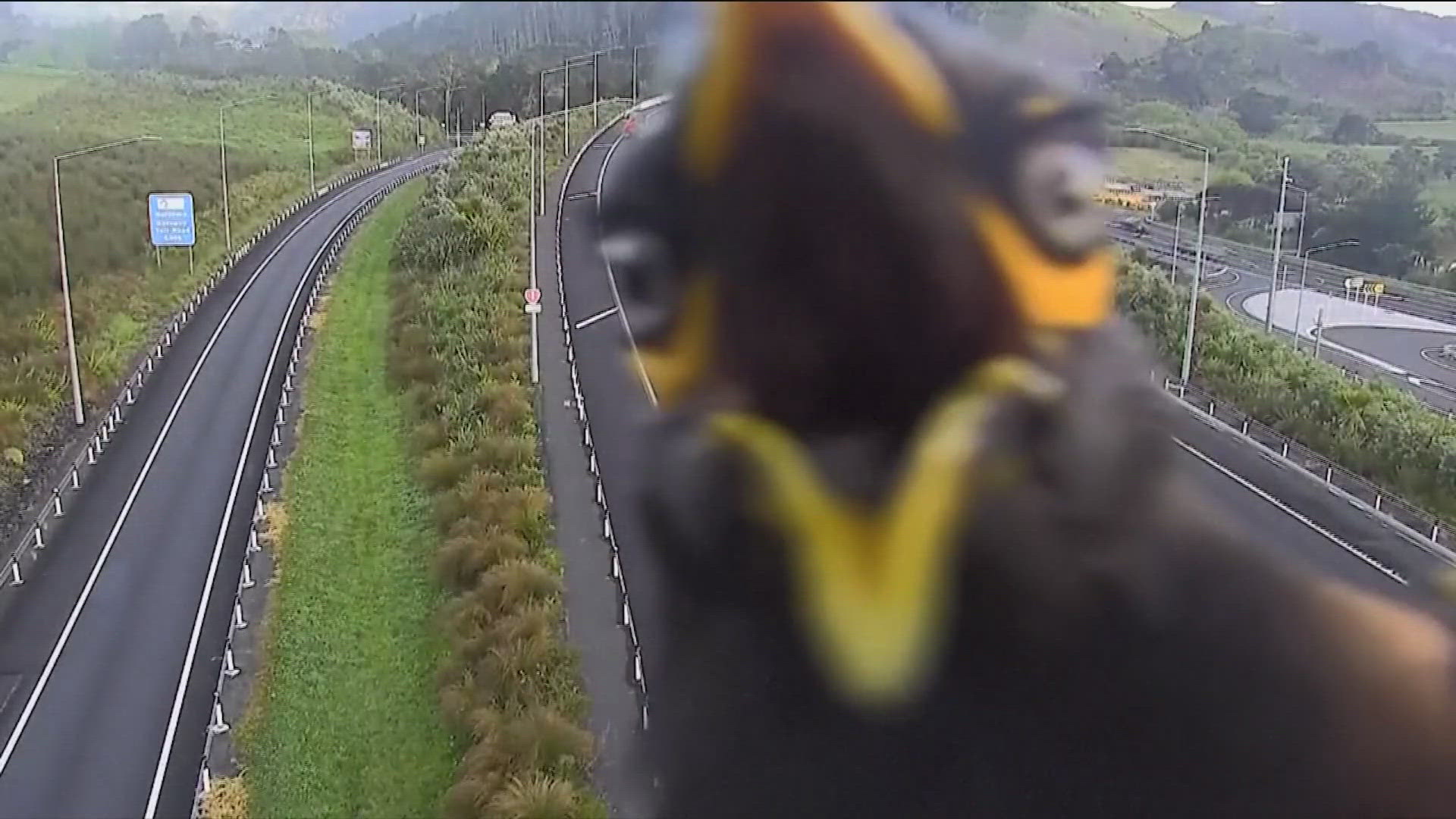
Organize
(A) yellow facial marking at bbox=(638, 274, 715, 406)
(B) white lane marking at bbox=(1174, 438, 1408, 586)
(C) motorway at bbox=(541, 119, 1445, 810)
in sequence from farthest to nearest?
(B) white lane marking at bbox=(1174, 438, 1408, 586) → (C) motorway at bbox=(541, 119, 1445, 810) → (A) yellow facial marking at bbox=(638, 274, 715, 406)

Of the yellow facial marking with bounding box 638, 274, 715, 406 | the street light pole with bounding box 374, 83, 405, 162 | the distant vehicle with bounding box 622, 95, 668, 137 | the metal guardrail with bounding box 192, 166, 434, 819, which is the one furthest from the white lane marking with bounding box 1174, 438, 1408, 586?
the street light pole with bounding box 374, 83, 405, 162

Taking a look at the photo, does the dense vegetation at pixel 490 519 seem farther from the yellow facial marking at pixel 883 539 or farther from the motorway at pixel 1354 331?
the motorway at pixel 1354 331

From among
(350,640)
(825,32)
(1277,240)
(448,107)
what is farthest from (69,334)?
(825,32)

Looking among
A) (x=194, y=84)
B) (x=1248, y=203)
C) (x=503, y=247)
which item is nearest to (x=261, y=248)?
(x=503, y=247)

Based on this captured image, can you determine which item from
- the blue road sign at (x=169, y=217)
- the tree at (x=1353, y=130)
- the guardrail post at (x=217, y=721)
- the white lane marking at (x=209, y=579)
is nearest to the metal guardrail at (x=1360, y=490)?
the tree at (x=1353, y=130)

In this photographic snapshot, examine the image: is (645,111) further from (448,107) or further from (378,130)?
(378,130)

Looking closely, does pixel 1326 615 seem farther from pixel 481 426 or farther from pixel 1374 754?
pixel 481 426

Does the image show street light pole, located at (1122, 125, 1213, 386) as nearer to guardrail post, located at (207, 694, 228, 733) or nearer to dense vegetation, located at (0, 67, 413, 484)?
guardrail post, located at (207, 694, 228, 733)
